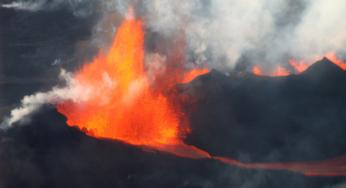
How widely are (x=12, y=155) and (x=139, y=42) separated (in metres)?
7.30

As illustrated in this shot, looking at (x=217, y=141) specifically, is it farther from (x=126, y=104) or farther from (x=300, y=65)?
(x=300, y=65)

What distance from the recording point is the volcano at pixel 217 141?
31.8 feet

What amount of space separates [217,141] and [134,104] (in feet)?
14.0

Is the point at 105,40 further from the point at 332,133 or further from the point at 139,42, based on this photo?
the point at 332,133

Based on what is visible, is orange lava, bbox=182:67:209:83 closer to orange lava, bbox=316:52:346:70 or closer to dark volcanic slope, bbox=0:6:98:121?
dark volcanic slope, bbox=0:6:98:121

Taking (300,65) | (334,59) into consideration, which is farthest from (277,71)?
(334,59)

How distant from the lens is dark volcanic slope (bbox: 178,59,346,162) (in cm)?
1066

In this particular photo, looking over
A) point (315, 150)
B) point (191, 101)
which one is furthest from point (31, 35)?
point (315, 150)

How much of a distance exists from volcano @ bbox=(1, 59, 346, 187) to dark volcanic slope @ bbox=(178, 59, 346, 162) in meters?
0.04

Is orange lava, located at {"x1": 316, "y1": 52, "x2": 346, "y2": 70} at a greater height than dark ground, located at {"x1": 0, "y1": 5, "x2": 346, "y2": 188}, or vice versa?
orange lava, located at {"x1": 316, "y1": 52, "x2": 346, "y2": 70}

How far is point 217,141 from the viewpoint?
10.7m

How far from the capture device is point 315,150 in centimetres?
1069

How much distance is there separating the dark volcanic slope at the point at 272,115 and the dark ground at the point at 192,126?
0.04 meters

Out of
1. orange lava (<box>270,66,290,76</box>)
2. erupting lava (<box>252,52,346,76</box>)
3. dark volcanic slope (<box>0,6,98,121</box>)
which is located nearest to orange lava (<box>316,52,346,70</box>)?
erupting lava (<box>252,52,346,76</box>)
